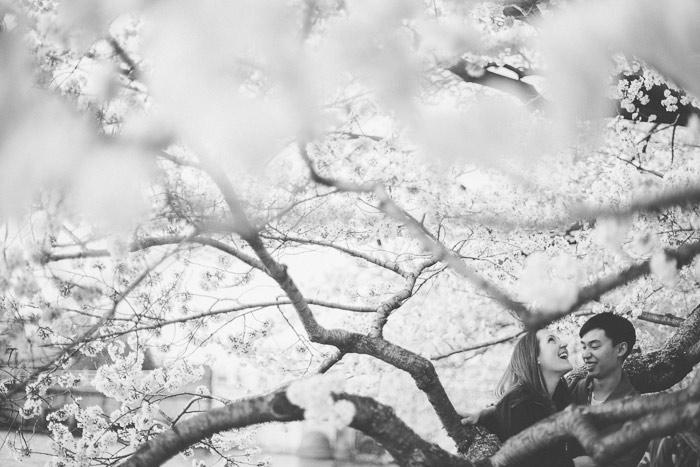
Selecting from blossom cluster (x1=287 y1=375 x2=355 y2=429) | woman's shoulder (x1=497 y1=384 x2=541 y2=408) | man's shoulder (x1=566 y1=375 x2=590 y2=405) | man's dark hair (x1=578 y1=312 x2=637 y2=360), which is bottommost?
blossom cluster (x1=287 y1=375 x2=355 y2=429)

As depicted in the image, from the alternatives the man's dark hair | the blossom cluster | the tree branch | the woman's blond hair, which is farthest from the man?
the blossom cluster

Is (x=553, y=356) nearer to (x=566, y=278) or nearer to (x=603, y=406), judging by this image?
(x=603, y=406)

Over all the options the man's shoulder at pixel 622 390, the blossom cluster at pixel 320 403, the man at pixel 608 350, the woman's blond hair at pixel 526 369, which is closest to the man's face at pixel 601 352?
the man at pixel 608 350

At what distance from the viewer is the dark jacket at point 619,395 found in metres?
2.99

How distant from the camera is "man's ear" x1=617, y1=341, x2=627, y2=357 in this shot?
3278mm

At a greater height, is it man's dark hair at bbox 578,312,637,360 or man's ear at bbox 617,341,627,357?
man's dark hair at bbox 578,312,637,360

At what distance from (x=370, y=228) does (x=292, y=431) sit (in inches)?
330

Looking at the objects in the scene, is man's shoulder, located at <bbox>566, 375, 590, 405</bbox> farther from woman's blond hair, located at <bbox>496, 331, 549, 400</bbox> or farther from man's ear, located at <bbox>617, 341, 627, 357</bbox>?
→ woman's blond hair, located at <bbox>496, 331, 549, 400</bbox>

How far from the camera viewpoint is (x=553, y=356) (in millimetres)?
2971

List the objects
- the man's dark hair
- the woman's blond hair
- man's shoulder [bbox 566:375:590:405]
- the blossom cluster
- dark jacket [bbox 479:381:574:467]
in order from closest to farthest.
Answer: the blossom cluster < dark jacket [bbox 479:381:574:467] < the woman's blond hair < the man's dark hair < man's shoulder [bbox 566:375:590:405]

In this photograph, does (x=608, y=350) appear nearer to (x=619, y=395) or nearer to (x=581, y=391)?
(x=619, y=395)

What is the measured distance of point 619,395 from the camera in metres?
3.27

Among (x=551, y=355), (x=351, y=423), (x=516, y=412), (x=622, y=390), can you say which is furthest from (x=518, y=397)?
(x=351, y=423)

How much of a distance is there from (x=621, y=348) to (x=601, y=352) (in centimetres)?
15
